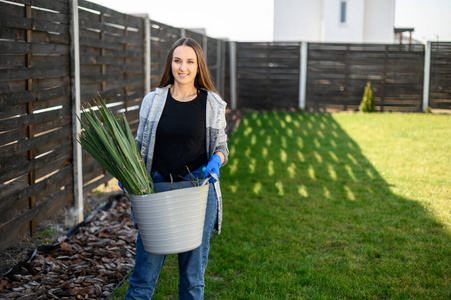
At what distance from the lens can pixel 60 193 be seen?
157 inches

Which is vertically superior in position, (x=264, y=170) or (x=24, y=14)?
(x=24, y=14)

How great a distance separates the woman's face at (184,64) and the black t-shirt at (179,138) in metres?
0.12

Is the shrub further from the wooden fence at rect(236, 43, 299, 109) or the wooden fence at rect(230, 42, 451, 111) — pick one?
the wooden fence at rect(236, 43, 299, 109)

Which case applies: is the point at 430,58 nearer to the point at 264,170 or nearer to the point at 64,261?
the point at 264,170

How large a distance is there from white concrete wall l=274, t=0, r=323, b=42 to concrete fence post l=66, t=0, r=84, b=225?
16.3 meters

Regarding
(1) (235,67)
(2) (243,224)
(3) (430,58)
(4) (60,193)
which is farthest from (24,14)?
(3) (430,58)

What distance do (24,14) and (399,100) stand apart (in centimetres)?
1132

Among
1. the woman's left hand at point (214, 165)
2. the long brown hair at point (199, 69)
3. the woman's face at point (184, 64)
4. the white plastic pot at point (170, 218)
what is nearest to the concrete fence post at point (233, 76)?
the long brown hair at point (199, 69)

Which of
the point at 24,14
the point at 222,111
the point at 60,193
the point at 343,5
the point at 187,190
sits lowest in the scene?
the point at 60,193

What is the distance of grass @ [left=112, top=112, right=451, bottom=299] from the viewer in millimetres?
3197

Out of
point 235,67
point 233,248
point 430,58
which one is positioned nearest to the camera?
point 233,248

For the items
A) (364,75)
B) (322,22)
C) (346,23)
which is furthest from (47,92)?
(322,22)

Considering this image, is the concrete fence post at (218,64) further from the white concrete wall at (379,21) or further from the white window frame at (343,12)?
the white concrete wall at (379,21)

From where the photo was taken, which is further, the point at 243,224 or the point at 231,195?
the point at 231,195
